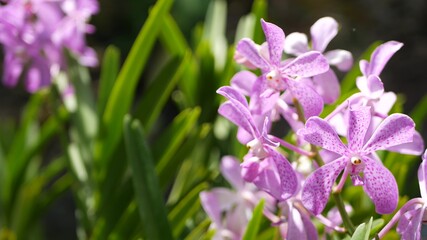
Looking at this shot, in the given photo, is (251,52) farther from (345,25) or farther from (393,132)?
(345,25)

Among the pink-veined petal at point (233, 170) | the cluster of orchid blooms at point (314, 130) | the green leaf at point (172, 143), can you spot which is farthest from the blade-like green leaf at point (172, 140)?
the cluster of orchid blooms at point (314, 130)

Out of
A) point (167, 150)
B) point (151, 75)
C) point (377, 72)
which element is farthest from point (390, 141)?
point (151, 75)

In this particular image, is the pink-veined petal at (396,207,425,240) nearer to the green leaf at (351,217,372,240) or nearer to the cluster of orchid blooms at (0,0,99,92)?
the green leaf at (351,217,372,240)

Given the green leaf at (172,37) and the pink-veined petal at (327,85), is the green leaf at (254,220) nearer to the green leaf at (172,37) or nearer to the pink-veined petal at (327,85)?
the pink-veined petal at (327,85)

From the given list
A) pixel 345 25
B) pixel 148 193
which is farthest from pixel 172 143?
pixel 345 25

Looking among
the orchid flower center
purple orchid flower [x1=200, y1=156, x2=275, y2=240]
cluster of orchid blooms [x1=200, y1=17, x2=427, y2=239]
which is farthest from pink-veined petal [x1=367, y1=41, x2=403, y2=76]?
purple orchid flower [x1=200, y1=156, x2=275, y2=240]

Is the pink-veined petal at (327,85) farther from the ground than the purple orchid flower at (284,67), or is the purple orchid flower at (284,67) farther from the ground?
the purple orchid flower at (284,67)
